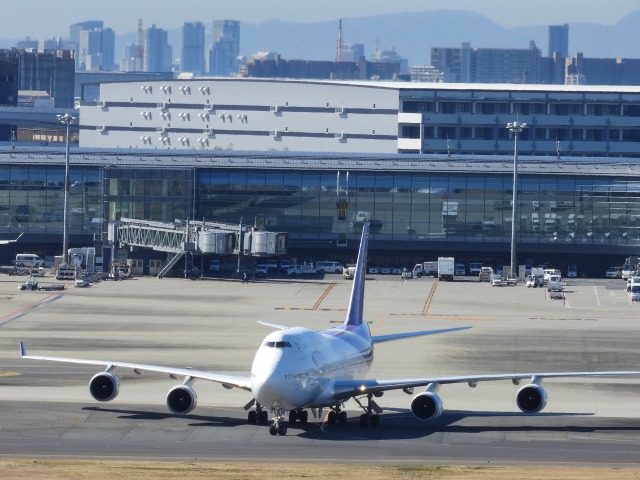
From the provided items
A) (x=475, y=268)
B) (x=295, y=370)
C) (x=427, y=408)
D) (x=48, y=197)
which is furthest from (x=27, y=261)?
(x=295, y=370)

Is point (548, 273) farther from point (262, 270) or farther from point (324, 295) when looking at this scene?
point (262, 270)

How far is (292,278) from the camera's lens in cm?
15212

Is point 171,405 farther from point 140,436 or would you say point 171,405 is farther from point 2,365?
point 2,365

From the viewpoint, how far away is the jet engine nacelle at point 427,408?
190ft

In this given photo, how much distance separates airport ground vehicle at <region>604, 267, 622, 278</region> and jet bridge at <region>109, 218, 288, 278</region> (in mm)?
36762

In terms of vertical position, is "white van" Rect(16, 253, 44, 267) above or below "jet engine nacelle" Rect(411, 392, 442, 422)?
above

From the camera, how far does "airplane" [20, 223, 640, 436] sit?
5488cm

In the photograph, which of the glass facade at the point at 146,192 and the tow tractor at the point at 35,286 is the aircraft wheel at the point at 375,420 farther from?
the glass facade at the point at 146,192

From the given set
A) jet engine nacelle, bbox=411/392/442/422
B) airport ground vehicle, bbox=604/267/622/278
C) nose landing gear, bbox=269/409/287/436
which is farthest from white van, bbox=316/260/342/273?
nose landing gear, bbox=269/409/287/436

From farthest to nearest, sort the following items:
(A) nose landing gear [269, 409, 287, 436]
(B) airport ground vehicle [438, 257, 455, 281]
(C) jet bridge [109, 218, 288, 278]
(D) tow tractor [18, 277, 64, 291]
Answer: (B) airport ground vehicle [438, 257, 455, 281] < (C) jet bridge [109, 218, 288, 278] < (D) tow tractor [18, 277, 64, 291] < (A) nose landing gear [269, 409, 287, 436]

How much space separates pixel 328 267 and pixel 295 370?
4114 inches

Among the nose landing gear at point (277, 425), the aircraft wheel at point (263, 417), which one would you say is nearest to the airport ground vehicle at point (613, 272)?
the aircraft wheel at point (263, 417)

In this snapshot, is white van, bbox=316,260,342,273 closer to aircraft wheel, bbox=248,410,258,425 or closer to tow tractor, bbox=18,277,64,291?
tow tractor, bbox=18,277,64,291

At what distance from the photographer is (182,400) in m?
58.9
